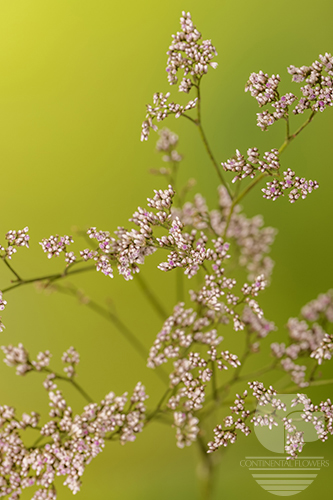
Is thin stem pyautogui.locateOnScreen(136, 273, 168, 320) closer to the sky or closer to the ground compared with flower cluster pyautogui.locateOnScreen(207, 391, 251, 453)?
closer to the sky

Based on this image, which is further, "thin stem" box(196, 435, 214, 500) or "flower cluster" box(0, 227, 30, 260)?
"thin stem" box(196, 435, 214, 500)

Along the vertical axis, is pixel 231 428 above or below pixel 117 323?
below

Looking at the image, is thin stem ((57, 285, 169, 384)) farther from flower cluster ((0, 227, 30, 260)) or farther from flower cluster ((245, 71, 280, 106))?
flower cluster ((245, 71, 280, 106))

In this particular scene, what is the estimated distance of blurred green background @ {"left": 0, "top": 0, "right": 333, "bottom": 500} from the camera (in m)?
1.41

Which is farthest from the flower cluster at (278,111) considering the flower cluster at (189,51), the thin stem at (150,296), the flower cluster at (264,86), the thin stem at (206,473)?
the thin stem at (206,473)

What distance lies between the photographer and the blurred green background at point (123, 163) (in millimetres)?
1413

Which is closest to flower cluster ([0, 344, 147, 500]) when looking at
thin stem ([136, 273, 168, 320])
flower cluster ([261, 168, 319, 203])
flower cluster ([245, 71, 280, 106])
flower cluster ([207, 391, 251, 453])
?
flower cluster ([207, 391, 251, 453])

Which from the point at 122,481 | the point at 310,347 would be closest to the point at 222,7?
the point at 310,347

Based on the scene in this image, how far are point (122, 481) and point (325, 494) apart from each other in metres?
0.68

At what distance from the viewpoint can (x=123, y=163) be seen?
4.98ft

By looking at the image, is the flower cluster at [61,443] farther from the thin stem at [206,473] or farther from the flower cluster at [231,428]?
the thin stem at [206,473]

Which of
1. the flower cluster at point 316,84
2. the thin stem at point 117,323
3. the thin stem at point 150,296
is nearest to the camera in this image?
the flower cluster at point 316,84

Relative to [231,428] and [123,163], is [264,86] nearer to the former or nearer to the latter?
[231,428]

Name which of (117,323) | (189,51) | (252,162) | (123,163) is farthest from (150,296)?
(123,163)
